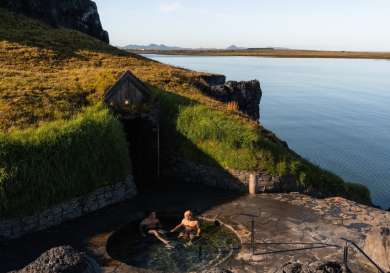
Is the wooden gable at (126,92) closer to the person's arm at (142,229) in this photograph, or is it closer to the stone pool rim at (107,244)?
the stone pool rim at (107,244)

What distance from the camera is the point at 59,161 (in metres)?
19.6

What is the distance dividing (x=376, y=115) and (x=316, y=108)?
456 inches

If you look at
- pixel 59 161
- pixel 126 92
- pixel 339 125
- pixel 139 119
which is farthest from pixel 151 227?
pixel 339 125

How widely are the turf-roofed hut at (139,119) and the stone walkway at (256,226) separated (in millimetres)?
2993

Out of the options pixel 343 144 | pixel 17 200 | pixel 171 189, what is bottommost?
pixel 343 144

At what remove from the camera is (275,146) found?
82.4 ft

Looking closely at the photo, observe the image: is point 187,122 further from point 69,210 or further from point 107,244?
point 107,244

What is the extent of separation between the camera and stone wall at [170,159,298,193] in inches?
942

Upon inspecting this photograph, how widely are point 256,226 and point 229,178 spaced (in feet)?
19.0

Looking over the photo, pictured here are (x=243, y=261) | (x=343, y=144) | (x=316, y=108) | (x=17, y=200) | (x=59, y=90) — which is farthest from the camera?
(x=316, y=108)

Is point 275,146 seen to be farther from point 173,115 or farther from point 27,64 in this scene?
point 27,64

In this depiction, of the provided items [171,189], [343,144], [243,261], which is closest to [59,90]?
[171,189]

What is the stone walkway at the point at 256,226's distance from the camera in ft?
52.8

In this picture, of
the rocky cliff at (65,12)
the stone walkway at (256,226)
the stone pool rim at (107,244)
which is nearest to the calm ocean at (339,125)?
the stone walkway at (256,226)
